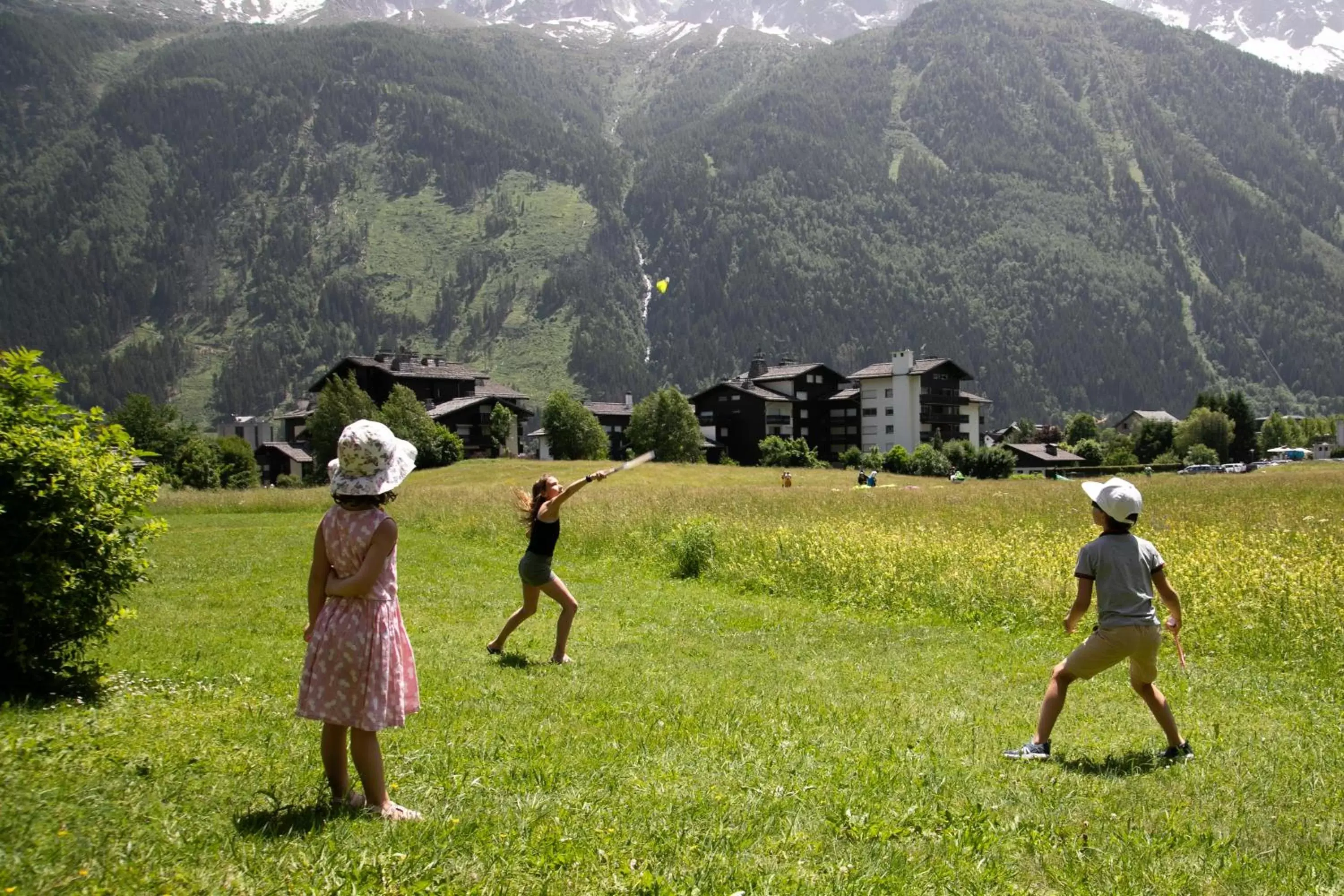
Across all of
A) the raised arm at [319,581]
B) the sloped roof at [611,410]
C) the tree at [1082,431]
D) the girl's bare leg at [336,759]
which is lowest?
the girl's bare leg at [336,759]

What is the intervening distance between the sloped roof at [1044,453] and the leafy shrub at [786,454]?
121 ft

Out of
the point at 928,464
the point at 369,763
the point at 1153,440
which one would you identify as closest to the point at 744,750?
the point at 369,763

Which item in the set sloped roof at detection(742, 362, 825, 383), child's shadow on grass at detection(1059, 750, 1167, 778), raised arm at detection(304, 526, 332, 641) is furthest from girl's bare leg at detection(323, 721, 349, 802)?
sloped roof at detection(742, 362, 825, 383)

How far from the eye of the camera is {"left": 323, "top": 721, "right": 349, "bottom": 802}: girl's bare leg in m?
5.27

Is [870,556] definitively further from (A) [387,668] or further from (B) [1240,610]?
(A) [387,668]

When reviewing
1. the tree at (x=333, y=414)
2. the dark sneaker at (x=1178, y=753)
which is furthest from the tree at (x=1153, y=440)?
the dark sneaker at (x=1178, y=753)

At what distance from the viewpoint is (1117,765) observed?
6.79 metres

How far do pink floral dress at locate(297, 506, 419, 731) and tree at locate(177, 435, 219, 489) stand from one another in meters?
86.2

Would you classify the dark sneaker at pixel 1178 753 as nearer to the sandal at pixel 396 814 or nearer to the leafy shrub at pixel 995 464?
the sandal at pixel 396 814

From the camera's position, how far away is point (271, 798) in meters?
5.39

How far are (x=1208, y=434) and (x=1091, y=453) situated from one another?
14.0 m

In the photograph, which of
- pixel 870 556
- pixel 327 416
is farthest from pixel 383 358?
pixel 870 556

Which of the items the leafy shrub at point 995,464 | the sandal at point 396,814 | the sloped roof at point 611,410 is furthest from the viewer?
the sloped roof at point 611,410

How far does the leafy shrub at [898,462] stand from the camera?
8806 cm
